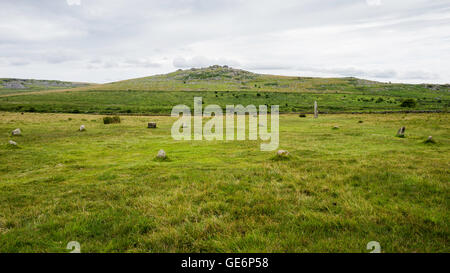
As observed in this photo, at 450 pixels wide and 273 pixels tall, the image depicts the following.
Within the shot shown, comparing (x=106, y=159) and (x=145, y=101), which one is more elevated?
(x=145, y=101)

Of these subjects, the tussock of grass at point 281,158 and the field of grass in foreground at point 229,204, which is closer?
the field of grass in foreground at point 229,204

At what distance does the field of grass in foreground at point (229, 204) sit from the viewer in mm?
5340

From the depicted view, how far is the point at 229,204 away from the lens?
7.45 metres

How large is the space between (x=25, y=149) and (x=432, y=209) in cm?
2310

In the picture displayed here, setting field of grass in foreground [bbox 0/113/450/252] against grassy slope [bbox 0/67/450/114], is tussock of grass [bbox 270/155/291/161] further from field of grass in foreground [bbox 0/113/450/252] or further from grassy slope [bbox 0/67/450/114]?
grassy slope [bbox 0/67/450/114]

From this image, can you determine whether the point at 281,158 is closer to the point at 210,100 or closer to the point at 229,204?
the point at 229,204

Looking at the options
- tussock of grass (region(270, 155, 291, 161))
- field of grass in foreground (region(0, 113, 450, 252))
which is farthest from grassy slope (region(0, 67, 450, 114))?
field of grass in foreground (region(0, 113, 450, 252))

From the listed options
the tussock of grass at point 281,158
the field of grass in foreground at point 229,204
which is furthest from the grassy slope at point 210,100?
the field of grass in foreground at point 229,204

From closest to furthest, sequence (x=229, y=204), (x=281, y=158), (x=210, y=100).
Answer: (x=229, y=204) → (x=281, y=158) → (x=210, y=100)

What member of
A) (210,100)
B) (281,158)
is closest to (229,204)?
(281,158)

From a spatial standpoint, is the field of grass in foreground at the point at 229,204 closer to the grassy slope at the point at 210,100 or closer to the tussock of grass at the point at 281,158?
the tussock of grass at the point at 281,158
